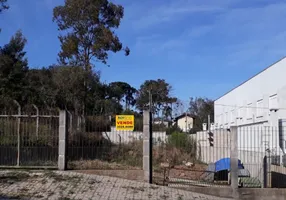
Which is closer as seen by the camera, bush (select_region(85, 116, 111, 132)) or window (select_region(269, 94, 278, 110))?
bush (select_region(85, 116, 111, 132))

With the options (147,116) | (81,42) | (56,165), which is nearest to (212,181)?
(147,116)

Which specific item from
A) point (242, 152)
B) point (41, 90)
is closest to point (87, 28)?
point (41, 90)

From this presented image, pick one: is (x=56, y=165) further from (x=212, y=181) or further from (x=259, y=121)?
(x=259, y=121)

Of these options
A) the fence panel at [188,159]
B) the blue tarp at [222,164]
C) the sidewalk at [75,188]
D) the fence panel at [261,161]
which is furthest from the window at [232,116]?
the sidewalk at [75,188]

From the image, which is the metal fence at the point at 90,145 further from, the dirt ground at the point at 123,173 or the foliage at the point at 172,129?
the dirt ground at the point at 123,173

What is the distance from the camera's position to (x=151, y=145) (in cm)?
1481

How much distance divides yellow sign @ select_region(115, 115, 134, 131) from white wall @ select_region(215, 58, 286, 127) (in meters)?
12.1

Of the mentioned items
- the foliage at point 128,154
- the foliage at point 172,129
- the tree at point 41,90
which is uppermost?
the tree at point 41,90

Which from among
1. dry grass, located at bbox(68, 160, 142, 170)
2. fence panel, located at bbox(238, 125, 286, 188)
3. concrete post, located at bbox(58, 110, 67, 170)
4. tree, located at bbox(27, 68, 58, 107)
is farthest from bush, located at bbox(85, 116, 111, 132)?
tree, located at bbox(27, 68, 58, 107)

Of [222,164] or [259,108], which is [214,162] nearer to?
[222,164]

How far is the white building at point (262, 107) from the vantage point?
1880cm

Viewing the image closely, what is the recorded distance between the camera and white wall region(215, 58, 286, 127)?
24920mm

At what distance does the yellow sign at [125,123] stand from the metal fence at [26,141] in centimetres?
228

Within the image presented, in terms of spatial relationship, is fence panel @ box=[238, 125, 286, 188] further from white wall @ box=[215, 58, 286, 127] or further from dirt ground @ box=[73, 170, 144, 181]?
white wall @ box=[215, 58, 286, 127]
